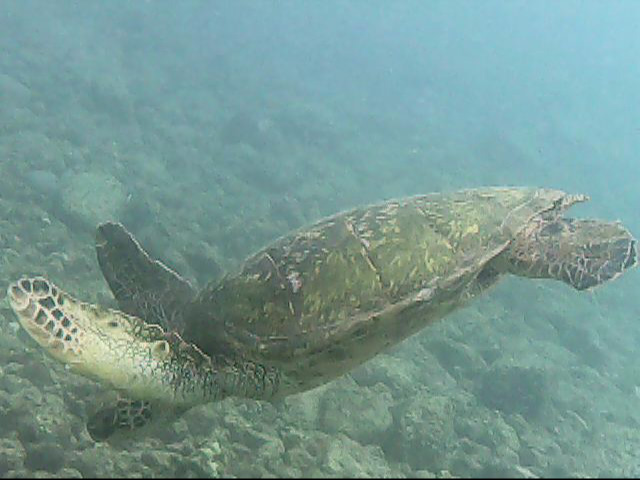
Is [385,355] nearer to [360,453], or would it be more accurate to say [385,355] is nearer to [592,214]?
[360,453]

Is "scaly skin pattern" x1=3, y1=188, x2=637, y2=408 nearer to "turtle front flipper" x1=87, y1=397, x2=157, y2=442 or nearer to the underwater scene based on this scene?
the underwater scene

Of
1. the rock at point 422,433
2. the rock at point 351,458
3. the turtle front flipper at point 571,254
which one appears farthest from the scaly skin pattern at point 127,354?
the turtle front flipper at point 571,254

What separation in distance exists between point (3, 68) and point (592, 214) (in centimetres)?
1700

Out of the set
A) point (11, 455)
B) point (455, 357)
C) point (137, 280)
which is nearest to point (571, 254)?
point (455, 357)

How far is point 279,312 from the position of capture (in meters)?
3.58

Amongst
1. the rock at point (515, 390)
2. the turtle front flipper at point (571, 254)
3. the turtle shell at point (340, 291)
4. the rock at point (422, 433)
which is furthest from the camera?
the rock at point (515, 390)

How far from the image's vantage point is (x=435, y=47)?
185ft

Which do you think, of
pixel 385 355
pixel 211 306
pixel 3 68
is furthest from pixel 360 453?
pixel 3 68

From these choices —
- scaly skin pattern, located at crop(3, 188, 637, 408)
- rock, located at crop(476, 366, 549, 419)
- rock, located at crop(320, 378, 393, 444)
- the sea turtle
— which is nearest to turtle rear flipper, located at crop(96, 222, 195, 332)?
the sea turtle

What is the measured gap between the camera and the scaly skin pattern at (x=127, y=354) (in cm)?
302

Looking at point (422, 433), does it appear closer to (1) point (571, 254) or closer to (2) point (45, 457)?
(1) point (571, 254)

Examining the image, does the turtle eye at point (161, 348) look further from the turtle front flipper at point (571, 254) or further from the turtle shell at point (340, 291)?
the turtle front flipper at point (571, 254)

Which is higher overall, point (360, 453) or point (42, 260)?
point (42, 260)

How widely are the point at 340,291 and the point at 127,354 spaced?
133 cm
